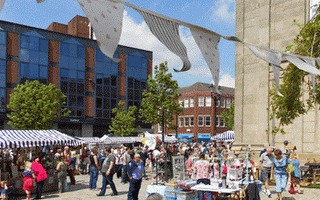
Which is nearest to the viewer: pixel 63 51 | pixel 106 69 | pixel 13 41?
pixel 13 41

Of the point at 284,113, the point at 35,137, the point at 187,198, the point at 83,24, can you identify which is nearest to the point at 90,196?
the point at 187,198

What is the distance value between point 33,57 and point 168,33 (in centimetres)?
4956

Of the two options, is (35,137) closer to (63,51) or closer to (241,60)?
(241,60)

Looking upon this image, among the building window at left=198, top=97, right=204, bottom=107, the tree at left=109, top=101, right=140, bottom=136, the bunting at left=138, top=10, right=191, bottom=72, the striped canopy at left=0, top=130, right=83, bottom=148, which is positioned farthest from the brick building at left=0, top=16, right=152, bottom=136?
the bunting at left=138, top=10, right=191, bottom=72

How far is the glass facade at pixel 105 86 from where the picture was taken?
55562 millimetres

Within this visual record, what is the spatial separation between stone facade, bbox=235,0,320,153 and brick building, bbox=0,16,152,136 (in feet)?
109

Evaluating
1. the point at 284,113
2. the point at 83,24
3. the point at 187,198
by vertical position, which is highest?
the point at 83,24

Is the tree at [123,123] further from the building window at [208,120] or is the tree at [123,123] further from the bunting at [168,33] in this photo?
the bunting at [168,33]

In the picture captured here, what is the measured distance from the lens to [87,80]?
178ft

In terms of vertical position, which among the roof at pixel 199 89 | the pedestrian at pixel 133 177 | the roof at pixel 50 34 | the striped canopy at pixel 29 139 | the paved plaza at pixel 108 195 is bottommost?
the paved plaza at pixel 108 195

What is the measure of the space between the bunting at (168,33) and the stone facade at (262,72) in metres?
16.6

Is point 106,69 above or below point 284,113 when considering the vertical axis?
above

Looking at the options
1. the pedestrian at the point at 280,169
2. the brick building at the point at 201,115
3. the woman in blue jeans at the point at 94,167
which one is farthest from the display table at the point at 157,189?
the brick building at the point at 201,115

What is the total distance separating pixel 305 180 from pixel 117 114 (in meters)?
39.9
